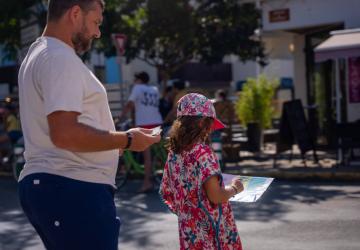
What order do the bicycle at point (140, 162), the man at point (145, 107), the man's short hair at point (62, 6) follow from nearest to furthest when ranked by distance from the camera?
the man's short hair at point (62, 6), the man at point (145, 107), the bicycle at point (140, 162)

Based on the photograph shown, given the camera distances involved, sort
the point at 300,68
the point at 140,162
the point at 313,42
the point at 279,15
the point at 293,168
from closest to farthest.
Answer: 1. the point at 140,162
2. the point at 293,168
3. the point at 279,15
4. the point at 313,42
5. the point at 300,68

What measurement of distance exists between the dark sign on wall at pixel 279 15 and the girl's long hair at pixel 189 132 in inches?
459

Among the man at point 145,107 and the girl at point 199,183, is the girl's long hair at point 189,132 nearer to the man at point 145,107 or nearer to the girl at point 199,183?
the girl at point 199,183

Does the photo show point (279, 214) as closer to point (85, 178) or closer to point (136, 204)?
point (136, 204)

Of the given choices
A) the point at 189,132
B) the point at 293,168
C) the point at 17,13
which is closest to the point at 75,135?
the point at 189,132

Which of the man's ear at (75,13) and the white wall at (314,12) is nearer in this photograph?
the man's ear at (75,13)

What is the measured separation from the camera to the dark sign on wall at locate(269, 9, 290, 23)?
15.2m

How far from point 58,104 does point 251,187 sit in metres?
1.55

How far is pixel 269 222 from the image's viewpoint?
7887mm

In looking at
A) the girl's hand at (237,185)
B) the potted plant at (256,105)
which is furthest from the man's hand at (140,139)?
the potted plant at (256,105)

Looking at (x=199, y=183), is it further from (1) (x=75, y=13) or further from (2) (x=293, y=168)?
(2) (x=293, y=168)

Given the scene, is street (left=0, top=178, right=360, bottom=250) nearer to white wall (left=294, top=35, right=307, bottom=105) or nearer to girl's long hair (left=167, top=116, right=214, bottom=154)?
girl's long hair (left=167, top=116, right=214, bottom=154)

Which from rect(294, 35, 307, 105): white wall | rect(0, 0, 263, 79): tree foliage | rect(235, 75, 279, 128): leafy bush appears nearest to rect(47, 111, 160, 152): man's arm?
rect(0, 0, 263, 79): tree foliage

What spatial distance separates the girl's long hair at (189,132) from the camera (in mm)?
3916
